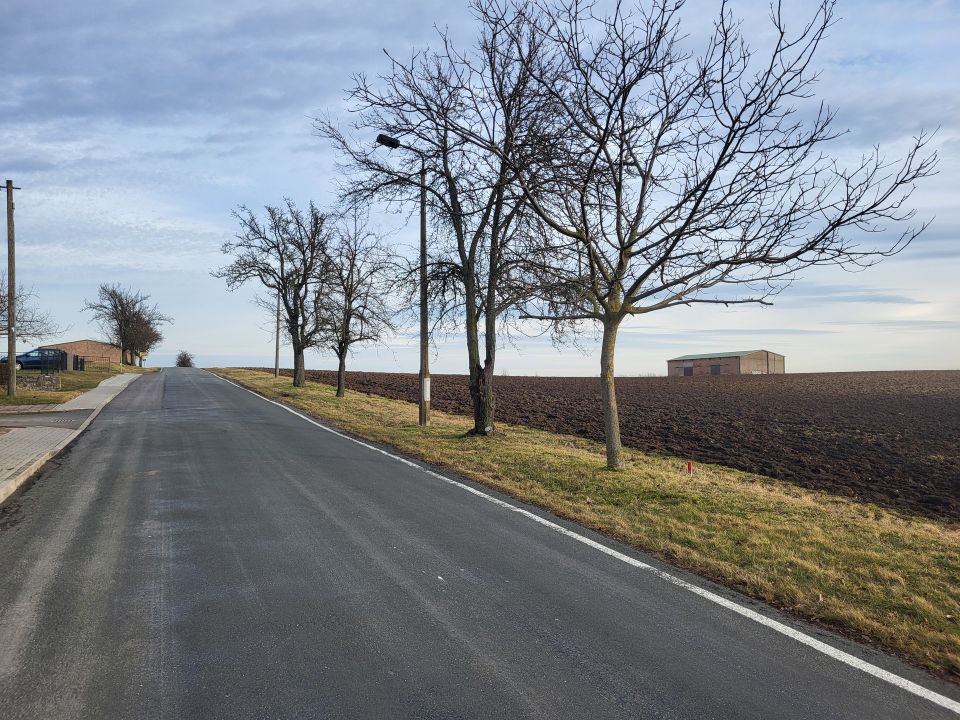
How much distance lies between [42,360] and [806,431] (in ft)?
150

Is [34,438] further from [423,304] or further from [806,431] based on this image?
[806,431]

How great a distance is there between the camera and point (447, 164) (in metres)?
16.7

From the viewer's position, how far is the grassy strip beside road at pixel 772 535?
5.07m

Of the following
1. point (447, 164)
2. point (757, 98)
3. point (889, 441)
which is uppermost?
point (447, 164)

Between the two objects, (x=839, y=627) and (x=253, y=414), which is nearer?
(x=839, y=627)

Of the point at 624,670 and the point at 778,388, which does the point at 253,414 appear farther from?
the point at 778,388

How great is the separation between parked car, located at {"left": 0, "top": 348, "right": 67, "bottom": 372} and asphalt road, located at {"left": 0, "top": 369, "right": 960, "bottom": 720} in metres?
41.5

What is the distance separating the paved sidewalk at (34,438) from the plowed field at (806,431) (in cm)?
1323

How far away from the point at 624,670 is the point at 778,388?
4576 centimetres

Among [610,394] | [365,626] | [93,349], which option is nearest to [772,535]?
[610,394]

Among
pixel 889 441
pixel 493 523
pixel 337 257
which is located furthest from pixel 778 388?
pixel 493 523

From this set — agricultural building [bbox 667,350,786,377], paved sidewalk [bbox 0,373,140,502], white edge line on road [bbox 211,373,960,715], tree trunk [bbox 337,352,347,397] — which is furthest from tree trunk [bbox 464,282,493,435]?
agricultural building [bbox 667,350,786,377]

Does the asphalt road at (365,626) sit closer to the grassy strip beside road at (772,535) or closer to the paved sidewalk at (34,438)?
the grassy strip beside road at (772,535)

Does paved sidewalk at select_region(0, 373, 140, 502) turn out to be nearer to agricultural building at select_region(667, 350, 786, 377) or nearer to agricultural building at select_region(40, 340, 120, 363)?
agricultural building at select_region(667, 350, 786, 377)
